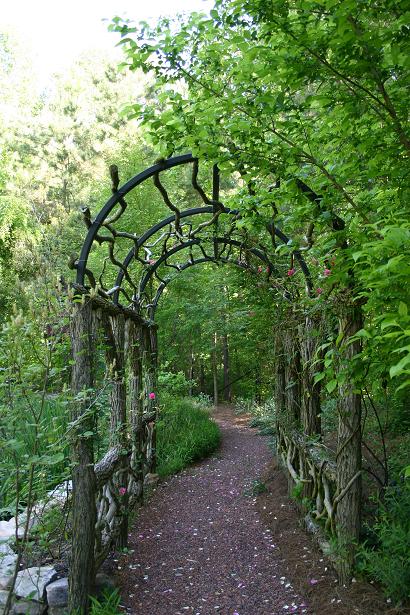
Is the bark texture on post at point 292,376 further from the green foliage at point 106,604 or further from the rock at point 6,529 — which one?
the rock at point 6,529

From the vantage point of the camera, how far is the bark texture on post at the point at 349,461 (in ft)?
10.7

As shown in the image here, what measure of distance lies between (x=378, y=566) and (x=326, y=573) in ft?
2.29

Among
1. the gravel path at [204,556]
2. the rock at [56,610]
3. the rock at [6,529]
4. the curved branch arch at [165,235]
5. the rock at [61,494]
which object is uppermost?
the curved branch arch at [165,235]

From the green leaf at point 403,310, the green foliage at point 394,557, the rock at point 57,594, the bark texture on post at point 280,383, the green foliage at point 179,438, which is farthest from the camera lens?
the green foliage at point 179,438

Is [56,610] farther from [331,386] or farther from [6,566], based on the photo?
[331,386]

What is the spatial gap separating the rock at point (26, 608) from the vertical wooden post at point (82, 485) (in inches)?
7.9

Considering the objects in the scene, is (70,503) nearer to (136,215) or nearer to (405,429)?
(405,429)

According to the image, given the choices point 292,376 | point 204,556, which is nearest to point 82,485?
point 204,556

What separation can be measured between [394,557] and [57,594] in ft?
6.32

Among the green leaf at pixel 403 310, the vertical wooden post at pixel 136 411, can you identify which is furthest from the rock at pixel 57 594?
the green leaf at pixel 403 310

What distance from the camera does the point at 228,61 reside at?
291 centimetres

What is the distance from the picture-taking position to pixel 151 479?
21.4 ft

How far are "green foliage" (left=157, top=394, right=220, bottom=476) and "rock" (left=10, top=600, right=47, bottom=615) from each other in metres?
3.96

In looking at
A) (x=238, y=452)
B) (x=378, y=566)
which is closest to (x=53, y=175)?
(x=238, y=452)
